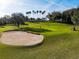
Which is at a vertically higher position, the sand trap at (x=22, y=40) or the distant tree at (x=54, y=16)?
the distant tree at (x=54, y=16)

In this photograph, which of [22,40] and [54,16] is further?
[54,16]

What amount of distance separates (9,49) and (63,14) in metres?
93.7

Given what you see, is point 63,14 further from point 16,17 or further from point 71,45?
point 71,45

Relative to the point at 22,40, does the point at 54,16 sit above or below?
above

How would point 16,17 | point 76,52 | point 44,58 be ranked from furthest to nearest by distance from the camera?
point 16,17 < point 76,52 < point 44,58

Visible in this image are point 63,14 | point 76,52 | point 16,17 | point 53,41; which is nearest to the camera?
point 76,52

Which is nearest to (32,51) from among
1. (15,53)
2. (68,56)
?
(15,53)

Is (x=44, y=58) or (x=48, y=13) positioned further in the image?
(x=48, y=13)

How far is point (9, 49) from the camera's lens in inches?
1175

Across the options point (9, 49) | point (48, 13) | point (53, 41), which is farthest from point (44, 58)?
point (48, 13)

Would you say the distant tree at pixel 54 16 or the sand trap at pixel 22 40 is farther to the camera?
the distant tree at pixel 54 16

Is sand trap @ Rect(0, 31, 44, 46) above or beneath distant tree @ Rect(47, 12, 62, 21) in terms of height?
beneath

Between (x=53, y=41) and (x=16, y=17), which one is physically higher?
(x=16, y=17)

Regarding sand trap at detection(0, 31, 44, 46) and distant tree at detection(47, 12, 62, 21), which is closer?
sand trap at detection(0, 31, 44, 46)
